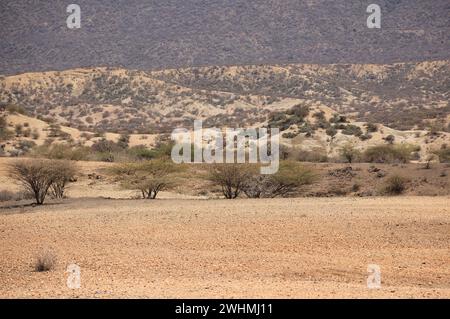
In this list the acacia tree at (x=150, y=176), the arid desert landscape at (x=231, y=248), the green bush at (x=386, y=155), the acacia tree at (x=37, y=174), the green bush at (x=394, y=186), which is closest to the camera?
the arid desert landscape at (x=231, y=248)

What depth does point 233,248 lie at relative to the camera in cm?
1316

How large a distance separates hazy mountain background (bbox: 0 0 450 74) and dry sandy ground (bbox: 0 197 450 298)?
67.8 m

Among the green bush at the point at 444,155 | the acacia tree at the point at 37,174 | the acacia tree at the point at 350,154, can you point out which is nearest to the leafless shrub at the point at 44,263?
the acacia tree at the point at 37,174

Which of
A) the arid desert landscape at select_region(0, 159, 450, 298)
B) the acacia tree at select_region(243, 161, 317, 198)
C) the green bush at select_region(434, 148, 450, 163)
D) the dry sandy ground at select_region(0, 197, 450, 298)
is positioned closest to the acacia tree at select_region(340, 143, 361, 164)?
the green bush at select_region(434, 148, 450, 163)

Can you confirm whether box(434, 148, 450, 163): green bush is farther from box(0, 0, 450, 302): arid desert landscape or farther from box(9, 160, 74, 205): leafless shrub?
box(9, 160, 74, 205): leafless shrub

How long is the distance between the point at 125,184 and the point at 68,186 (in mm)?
4405

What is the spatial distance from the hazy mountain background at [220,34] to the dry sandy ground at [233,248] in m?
67.8

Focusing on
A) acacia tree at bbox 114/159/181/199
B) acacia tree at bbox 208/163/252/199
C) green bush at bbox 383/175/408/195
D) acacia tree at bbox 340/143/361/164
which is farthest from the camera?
acacia tree at bbox 340/143/361/164

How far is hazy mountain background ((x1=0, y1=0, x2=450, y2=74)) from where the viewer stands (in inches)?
3391

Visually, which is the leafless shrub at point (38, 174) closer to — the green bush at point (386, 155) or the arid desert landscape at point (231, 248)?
the arid desert landscape at point (231, 248)

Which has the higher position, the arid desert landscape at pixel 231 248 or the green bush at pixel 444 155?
the green bush at pixel 444 155

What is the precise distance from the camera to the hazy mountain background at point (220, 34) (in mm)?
86125
